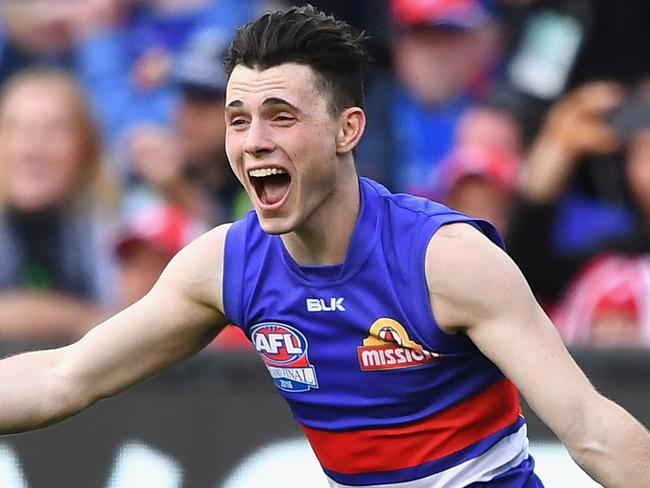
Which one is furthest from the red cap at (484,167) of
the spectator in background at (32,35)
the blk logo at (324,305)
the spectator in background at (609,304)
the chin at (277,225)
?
the chin at (277,225)

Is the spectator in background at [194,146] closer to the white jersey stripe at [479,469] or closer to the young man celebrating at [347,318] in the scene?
the young man celebrating at [347,318]

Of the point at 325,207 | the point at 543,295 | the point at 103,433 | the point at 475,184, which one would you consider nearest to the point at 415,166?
the point at 475,184

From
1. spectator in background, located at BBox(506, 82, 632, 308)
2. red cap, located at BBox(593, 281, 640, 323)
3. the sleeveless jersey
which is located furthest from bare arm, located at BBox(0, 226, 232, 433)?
spectator in background, located at BBox(506, 82, 632, 308)

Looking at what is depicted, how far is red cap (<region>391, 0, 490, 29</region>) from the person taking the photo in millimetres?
7273

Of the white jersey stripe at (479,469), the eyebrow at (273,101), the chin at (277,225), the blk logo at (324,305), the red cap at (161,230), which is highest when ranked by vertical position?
the eyebrow at (273,101)

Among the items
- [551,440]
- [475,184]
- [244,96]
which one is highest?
[244,96]

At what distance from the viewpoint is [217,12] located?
751cm

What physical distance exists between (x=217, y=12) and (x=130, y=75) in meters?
0.56

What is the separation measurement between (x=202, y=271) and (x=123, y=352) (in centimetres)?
34

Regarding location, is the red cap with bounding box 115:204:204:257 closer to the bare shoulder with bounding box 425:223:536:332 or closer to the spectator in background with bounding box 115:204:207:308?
the spectator in background with bounding box 115:204:207:308

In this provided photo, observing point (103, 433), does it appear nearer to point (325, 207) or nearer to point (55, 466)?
point (55, 466)

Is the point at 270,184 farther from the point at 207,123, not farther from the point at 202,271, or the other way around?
the point at 207,123

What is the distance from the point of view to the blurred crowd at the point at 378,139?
6.99m

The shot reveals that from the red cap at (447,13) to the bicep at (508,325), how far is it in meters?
3.68
